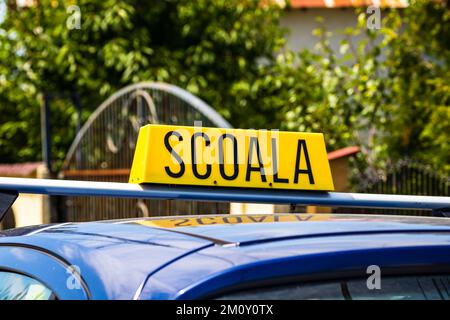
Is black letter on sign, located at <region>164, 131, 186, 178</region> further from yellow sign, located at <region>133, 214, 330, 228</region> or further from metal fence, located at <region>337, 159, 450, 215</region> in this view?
metal fence, located at <region>337, 159, 450, 215</region>

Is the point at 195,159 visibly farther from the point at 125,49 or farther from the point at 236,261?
the point at 125,49

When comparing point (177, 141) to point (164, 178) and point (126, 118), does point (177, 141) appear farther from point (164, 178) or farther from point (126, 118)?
point (126, 118)

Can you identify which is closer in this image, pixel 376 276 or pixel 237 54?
pixel 376 276

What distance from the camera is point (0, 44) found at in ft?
41.9

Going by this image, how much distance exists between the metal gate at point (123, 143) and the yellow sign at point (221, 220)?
4.50 meters

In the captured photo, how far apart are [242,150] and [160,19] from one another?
397 inches

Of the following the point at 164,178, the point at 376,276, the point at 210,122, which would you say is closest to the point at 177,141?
the point at 164,178

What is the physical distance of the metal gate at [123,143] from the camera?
25.4 feet

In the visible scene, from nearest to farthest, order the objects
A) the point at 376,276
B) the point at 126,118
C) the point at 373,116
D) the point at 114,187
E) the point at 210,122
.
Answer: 1. the point at 376,276
2. the point at 114,187
3. the point at 210,122
4. the point at 126,118
5. the point at 373,116

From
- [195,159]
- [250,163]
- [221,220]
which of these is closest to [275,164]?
[250,163]

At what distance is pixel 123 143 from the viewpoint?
9195mm

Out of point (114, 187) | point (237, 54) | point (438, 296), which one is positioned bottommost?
point (438, 296)

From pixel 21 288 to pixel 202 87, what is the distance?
31.6 feet

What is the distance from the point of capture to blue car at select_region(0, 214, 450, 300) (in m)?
1.82
